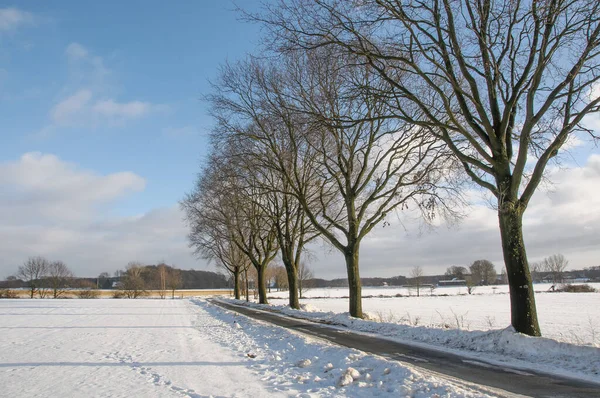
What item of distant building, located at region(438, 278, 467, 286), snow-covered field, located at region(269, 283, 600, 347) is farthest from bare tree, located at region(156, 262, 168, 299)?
distant building, located at region(438, 278, 467, 286)

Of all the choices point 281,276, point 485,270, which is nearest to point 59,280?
point 281,276

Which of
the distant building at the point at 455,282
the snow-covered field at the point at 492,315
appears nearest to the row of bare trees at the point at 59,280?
the snow-covered field at the point at 492,315

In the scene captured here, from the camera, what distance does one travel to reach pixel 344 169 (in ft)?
66.7

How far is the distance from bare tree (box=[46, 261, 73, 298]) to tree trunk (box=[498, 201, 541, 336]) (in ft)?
302

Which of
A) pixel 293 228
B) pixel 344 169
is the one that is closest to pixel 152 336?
pixel 344 169

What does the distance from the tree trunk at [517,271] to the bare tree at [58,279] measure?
92081 mm

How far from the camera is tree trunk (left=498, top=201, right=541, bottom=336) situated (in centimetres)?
1031

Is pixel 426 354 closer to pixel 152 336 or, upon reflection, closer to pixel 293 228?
pixel 152 336

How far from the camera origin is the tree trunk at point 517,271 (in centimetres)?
1031

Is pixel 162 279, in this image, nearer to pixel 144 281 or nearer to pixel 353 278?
pixel 144 281

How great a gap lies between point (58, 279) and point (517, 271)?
9959 cm

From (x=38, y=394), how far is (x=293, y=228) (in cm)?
2382

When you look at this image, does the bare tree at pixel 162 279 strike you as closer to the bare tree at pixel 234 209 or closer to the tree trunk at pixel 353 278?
the bare tree at pixel 234 209

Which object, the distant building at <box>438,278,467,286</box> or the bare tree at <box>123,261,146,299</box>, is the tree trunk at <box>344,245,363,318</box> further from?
the distant building at <box>438,278,467,286</box>
